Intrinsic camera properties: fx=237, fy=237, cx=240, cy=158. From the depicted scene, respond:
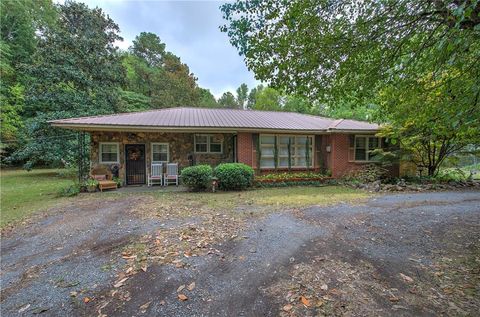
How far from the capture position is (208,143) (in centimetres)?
1176

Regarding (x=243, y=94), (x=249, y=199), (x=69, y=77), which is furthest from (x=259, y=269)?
(x=243, y=94)

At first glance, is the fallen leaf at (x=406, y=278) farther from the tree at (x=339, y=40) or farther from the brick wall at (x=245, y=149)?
the brick wall at (x=245, y=149)

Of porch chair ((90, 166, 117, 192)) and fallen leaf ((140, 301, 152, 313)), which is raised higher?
porch chair ((90, 166, 117, 192))

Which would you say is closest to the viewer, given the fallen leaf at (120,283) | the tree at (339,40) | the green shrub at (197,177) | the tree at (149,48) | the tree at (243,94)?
the fallen leaf at (120,283)

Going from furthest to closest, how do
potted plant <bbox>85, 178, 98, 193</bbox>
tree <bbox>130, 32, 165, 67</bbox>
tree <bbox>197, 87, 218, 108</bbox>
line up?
1. tree <bbox>197, 87, 218, 108</bbox>
2. tree <bbox>130, 32, 165, 67</bbox>
3. potted plant <bbox>85, 178, 98, 193</bbox>

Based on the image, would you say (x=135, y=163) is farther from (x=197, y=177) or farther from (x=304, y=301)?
(x=304, y=301)

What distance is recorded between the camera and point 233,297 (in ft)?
8.62

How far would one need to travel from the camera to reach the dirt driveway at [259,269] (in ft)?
8.25

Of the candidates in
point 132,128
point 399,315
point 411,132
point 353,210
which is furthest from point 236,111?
point 399,315

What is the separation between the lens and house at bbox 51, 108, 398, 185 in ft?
35.0

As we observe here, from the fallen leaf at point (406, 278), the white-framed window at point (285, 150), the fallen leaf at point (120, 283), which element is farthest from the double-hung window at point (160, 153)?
the fallen leaf at point (406, 278)

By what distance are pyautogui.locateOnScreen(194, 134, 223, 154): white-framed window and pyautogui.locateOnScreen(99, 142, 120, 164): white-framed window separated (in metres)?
3.57

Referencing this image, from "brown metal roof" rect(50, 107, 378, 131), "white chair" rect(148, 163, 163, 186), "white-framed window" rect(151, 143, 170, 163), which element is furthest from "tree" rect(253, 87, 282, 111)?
"white chair" rect(148, 163, 163, 186)

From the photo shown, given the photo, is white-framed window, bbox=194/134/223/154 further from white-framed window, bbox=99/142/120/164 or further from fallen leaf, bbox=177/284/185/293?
fallen leaf, bbox=177/284/185/293
